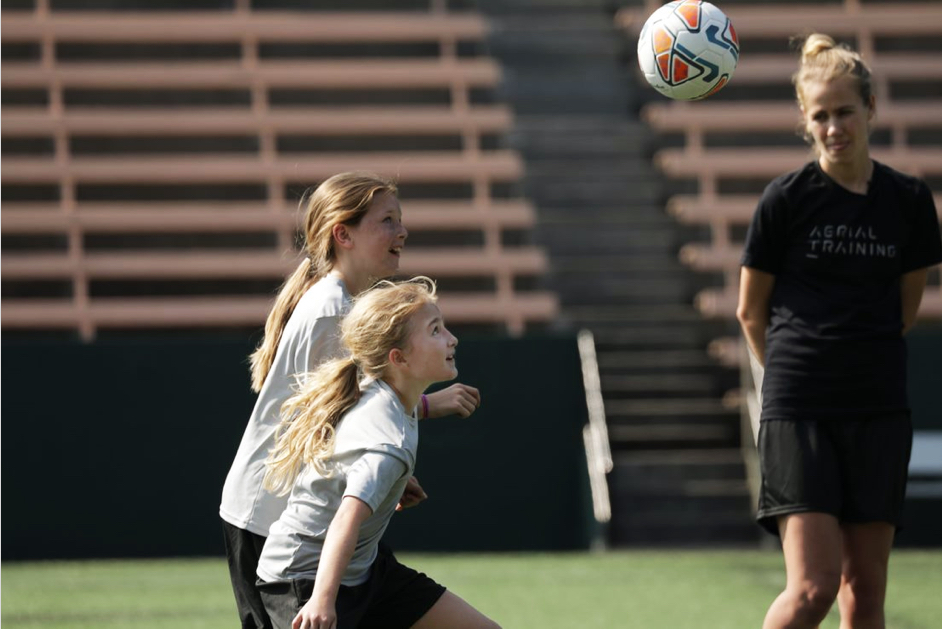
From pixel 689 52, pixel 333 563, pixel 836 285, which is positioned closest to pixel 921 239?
pixel 836 285

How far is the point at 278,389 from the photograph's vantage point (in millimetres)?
3086

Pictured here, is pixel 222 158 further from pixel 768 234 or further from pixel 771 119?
pixel 768 234

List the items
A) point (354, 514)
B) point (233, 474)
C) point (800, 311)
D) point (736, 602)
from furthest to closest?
point (736, 602), point (800, 311), point (233, 474), point (354, 514)

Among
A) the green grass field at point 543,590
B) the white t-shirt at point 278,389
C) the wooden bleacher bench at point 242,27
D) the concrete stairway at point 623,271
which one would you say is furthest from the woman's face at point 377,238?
the wooden bleacher bench at point 242,27

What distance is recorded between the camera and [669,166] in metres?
10.8

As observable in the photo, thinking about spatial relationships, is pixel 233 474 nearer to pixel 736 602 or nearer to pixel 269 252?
pixel 736 602

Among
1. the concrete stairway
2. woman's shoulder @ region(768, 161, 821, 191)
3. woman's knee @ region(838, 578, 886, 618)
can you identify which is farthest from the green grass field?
woman's shoulder @ region(768, 161, 821, 191)

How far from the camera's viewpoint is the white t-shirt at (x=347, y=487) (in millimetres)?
2793

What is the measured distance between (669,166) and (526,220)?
3.83 feet

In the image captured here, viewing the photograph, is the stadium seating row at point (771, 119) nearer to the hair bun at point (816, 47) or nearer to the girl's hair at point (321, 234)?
the hair bun at point (816, 47)

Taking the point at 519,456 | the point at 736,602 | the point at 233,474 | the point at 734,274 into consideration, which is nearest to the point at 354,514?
the point at 233,474

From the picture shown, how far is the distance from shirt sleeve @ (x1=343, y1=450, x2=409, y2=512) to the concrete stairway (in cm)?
637

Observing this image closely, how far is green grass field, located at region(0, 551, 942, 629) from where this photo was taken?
562cm

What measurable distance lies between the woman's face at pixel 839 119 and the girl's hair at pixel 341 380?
3.40ft
